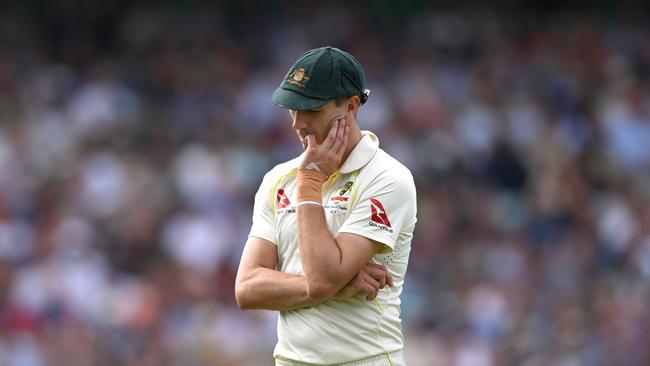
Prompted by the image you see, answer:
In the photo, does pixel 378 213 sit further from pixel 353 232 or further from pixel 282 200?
pixel 282 200

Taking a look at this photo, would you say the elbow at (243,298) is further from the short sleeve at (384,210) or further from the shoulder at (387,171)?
the shoulder at (387,171)

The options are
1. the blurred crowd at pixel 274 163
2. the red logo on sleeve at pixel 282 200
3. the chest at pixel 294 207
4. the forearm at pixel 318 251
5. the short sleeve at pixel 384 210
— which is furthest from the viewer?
the blurred crowd at pixel 274 163

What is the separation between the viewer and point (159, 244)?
39.9 ft

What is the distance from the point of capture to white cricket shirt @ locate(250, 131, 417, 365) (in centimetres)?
460

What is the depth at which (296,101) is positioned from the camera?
4527mm

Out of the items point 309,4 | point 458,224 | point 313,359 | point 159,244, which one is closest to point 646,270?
point 458,224

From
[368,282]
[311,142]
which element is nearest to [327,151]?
[311,142]

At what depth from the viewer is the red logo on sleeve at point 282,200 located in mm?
4758

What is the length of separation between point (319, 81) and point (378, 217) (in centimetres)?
59

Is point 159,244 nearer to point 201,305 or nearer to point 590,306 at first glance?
point 201,305

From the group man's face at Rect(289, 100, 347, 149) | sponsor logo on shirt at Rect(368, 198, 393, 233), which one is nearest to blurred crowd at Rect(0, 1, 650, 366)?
sponsor logo on shirt at Rect(368, 198, 393, 233)

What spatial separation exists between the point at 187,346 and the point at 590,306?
383cm

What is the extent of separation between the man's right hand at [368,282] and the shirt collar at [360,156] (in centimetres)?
41

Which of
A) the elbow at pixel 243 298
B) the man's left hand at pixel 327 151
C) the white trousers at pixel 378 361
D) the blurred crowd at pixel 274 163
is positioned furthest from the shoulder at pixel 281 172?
the blurred crowd at pixel 274 163
